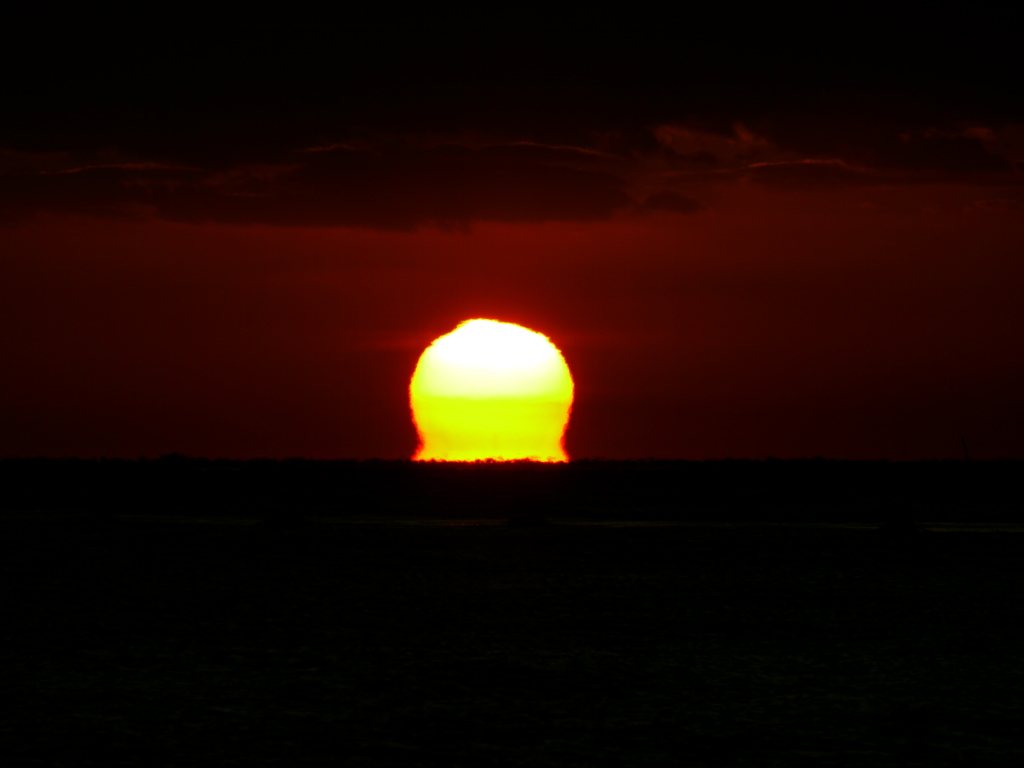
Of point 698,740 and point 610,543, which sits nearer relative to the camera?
point 698,740

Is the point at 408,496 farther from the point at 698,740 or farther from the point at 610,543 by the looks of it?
the point at 698,740

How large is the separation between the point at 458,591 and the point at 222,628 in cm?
679

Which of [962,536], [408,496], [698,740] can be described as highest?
[408,496]

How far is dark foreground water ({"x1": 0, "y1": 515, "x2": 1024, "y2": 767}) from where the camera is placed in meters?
14.3

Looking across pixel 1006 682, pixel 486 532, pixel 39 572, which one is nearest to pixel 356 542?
pixel 486 532

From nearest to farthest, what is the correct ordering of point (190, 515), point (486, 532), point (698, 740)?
1. point (698, 740)
2. point (486, 532)
3. point (190, 515)

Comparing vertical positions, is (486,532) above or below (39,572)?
above

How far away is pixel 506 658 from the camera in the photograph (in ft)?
65.1

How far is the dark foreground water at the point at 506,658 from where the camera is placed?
14.3m

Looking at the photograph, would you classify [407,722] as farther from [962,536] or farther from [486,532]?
[962,536]

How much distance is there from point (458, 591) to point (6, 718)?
1391 cm

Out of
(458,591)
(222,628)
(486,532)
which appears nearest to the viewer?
(222,628)

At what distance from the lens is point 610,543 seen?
41688mm

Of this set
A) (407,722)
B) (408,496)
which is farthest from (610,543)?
(408,496)
